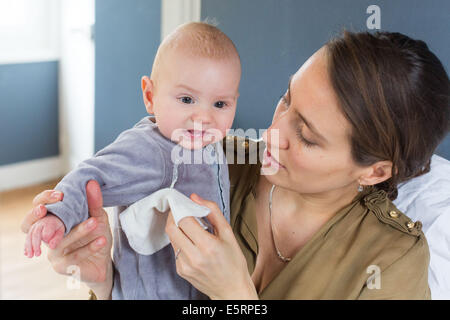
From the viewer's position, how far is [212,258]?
984 mm

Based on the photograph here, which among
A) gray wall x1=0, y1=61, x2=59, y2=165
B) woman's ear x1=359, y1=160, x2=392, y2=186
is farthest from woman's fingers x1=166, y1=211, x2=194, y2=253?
gray wall x1=0, y1=61, x2=59, y2=165

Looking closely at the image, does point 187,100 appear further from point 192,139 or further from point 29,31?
point 29,31

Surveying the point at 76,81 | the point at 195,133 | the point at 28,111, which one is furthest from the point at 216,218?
the point at 28,111

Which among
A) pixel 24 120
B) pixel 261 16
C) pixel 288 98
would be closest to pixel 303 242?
pixel 288 98

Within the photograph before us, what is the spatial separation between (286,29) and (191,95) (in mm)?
642

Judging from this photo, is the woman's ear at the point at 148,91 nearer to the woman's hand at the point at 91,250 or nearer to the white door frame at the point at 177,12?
the woman's hand at the point at 91,250

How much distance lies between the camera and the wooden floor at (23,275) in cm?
252

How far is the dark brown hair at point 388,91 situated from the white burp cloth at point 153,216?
1.19 feet

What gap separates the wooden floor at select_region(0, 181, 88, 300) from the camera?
8.27 ft

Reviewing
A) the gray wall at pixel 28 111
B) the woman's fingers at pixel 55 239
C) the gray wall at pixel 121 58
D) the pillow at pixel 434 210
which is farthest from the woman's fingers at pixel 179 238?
the gray wall at pixel 28 111
